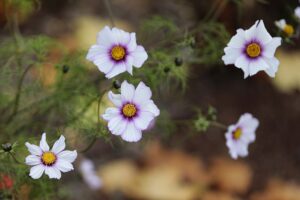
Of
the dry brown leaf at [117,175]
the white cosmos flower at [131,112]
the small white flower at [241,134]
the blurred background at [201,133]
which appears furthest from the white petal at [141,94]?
the dry brown leaf at [117,175]

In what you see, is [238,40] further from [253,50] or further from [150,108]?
[150,108]

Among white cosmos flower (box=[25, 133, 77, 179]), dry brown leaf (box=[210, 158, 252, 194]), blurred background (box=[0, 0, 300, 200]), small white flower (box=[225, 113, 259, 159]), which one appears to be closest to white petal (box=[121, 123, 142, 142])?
white cosmos flower (box=[25, 133, 77, 179])

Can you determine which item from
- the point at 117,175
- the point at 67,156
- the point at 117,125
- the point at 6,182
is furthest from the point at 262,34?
the point at 117,175

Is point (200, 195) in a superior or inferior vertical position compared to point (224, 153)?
inferior

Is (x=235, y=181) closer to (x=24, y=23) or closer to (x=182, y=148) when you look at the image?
(x=182, y=148)

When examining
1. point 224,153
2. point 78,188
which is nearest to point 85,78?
point 78,188

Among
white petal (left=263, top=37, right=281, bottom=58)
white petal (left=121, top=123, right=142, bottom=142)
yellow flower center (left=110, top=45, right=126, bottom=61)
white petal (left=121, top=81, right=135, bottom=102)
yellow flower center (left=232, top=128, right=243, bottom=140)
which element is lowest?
white petal (left=121, top=123, right=142, bottom=142)

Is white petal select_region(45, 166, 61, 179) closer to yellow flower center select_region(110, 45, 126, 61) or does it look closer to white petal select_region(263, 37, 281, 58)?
yellow flower center select_region(110, 45, 126, 61)
